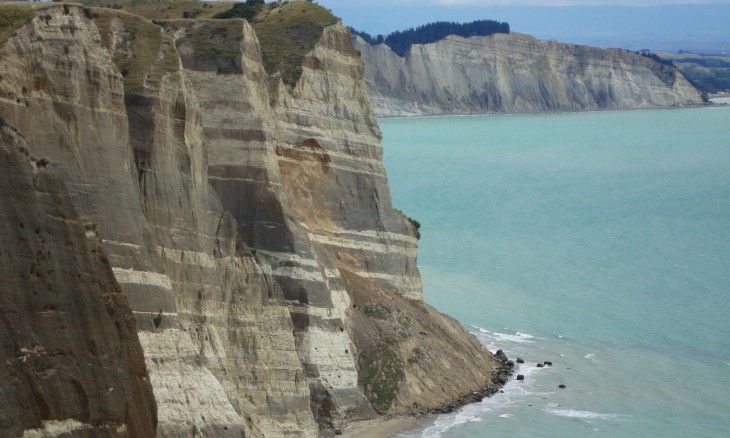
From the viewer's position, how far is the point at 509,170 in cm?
14100

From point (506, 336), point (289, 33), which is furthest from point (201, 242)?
point (506, 336)

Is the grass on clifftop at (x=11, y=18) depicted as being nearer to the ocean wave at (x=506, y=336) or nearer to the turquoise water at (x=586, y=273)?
the turquoise water at (x=586, y=273)

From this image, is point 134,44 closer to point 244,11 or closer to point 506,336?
point 244,11

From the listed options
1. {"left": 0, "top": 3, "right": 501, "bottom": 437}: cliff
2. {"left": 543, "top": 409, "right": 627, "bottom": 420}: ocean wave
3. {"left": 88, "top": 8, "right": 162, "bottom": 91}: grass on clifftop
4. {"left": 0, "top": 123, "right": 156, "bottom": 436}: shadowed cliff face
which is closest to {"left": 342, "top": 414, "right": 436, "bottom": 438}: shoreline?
{"left": 0, "top": 3, "right": 501, "bottom": 437}: cliff

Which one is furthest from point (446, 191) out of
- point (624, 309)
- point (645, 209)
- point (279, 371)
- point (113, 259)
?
point (113, 259)

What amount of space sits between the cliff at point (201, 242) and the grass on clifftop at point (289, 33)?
0.08m

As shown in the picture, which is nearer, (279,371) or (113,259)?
(113,259)

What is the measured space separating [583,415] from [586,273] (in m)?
32.8

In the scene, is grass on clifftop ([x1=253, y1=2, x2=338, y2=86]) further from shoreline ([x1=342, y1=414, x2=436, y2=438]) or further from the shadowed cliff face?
the shadowed cliff face

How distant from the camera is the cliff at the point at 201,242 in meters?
30.9

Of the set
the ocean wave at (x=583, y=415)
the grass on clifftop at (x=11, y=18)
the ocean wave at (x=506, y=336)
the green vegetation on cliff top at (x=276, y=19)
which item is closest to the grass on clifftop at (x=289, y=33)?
the green vegetation on cliff top at (x=276, y=19)

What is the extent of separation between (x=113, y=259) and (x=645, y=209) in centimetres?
8265

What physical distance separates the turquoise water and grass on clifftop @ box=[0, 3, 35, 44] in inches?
814

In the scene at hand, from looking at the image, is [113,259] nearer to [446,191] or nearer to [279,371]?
[279,371]
